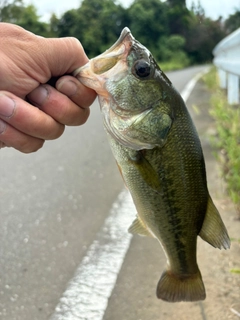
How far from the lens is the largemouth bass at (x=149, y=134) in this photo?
5.40 feet

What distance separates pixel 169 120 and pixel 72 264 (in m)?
1.63

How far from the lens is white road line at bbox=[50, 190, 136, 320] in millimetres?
2391

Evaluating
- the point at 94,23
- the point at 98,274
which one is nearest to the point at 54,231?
the point at 98,274

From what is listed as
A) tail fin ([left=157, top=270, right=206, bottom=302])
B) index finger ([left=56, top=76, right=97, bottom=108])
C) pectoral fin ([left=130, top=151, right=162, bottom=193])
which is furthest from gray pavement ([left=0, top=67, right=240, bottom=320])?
index finger ([left=56, top=76, right=97, bottom=108])

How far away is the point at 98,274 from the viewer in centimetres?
274

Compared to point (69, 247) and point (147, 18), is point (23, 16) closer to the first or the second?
point (147, 18)

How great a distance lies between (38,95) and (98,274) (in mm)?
1453

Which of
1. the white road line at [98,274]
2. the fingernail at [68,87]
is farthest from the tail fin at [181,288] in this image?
the fingernail at [68,87]

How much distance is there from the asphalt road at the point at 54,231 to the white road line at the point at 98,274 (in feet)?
0.16

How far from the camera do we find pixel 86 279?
2.69m

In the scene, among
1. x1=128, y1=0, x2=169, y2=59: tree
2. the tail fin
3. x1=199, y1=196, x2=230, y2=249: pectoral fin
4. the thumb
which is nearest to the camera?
the thumb

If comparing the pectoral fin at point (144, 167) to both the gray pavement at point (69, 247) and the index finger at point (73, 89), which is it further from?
the gray pavement at point (69, 247)

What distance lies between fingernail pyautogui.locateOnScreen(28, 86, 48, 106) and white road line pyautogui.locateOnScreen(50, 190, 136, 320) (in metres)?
1.24

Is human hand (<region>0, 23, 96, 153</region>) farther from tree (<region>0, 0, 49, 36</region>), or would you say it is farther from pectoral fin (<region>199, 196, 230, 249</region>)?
tree (<region>0, 0, 49, 36</region>)
